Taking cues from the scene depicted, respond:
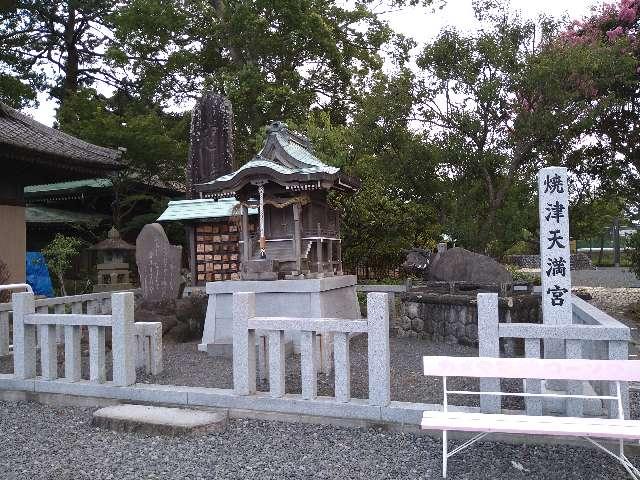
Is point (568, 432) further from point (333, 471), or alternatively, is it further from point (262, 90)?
point (262, 90)

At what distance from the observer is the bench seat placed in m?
3.70

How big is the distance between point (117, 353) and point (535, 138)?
1115 cm

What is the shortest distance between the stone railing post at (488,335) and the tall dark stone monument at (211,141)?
43.1 ft

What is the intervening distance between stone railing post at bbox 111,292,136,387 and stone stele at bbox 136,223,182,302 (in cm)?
643

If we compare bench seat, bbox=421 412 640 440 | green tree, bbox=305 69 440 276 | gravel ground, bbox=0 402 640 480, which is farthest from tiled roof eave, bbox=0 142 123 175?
bench seat, bbox=421 412 640 440

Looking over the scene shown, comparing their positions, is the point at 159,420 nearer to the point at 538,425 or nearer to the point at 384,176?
the point at 538,425

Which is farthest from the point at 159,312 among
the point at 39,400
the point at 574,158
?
the point at 574,158

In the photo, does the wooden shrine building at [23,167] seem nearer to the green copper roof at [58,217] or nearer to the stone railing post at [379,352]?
the green copper roof at [58,217]

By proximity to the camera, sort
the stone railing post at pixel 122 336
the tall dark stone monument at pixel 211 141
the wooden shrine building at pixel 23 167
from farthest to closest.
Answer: the tall dark stone monument at pixel 211 141, the wooden shrine building at pixel 23 167, the stone railing post at pixel 122 336

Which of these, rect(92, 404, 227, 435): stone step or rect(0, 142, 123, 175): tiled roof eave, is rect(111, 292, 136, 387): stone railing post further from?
rect(0, 142, 123, 175): tiled roof eave

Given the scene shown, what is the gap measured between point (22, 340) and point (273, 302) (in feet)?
14.5

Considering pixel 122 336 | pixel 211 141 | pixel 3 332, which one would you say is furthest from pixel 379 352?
pixel 211 141

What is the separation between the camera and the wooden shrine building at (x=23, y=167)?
12820 mm

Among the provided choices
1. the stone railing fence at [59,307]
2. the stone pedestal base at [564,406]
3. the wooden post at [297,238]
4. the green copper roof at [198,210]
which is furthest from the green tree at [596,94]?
the stone railing fence at [59,307]
